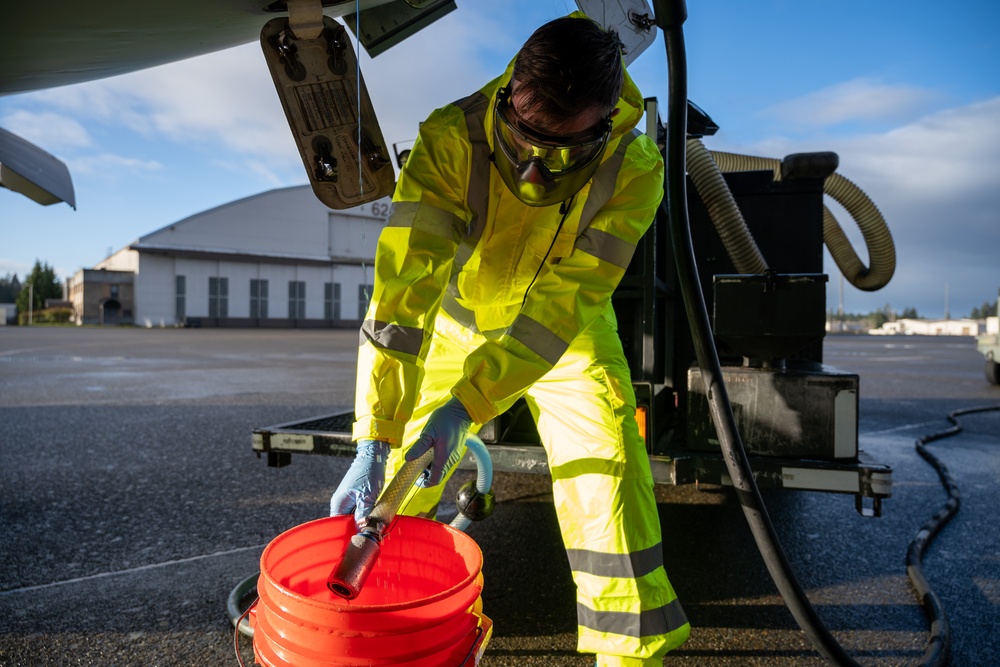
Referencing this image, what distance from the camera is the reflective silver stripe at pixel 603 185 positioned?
186cm

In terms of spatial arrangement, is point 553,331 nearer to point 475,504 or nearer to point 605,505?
point 605,505

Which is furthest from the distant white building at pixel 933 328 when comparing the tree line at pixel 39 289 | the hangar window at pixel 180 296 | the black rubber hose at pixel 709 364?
the tree line at pixel 39 289

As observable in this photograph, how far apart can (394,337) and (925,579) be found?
2493 mm

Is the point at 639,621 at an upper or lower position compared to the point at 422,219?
lower

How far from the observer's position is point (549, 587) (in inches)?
101

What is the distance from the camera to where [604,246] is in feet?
5.92

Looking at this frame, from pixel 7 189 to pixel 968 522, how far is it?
5121 millimetres

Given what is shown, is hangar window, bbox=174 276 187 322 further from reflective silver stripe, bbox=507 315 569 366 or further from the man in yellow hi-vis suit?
reflective silver stripe, bbox=507 315 569 366

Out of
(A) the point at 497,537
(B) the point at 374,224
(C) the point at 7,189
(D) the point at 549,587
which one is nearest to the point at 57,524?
(C) the point at 7,189

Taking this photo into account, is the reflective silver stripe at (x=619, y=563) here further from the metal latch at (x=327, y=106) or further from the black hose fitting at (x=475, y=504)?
the metal latch at (x=327, y=106)

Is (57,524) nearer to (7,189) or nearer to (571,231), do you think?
(7,189)

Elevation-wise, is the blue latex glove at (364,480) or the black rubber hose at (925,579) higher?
the blue latex glove at (364,480)

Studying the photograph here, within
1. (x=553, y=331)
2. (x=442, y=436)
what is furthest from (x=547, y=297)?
(x=442, y=436)

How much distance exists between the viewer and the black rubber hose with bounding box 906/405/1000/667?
2.02 metres
